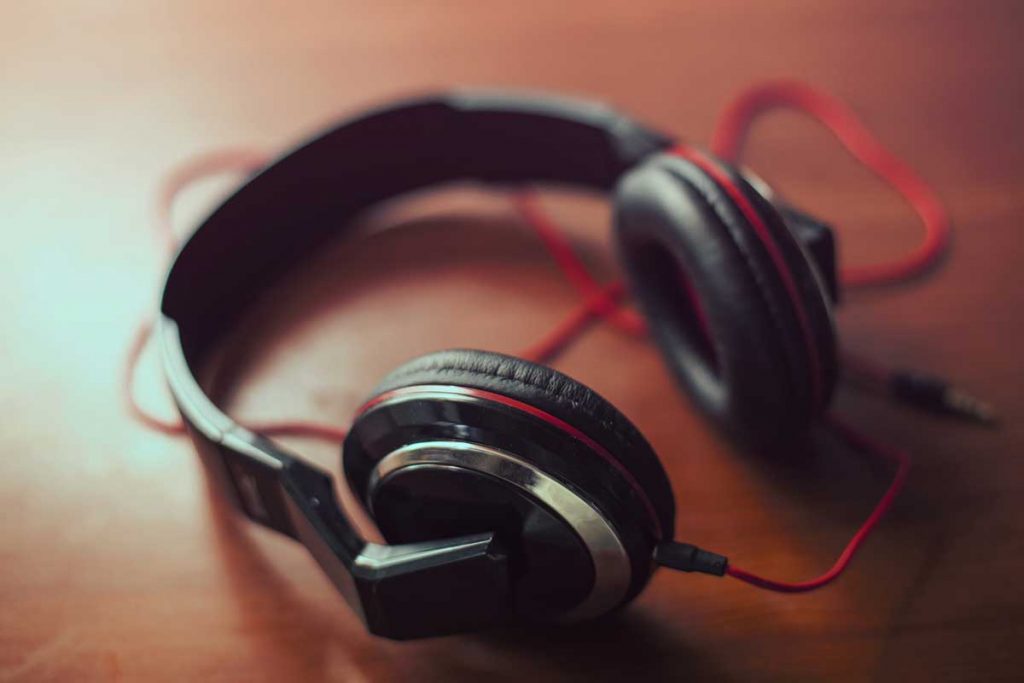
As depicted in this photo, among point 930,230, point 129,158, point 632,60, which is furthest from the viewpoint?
point 632,60

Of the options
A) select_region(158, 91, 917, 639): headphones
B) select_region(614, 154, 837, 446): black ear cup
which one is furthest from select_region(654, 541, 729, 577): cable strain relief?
select_region(614, 154, 837, 446): black ear cup

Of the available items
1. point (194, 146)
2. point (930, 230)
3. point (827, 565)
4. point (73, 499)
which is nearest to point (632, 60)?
point (930, 230)

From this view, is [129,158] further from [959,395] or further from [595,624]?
[959,395]

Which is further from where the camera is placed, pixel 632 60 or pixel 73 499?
pixel 632 60

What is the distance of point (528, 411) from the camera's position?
678mm

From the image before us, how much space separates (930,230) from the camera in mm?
1077

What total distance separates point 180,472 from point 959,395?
662mm

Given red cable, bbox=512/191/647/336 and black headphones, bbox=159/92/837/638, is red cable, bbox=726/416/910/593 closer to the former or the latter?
black headphones, bbox=159/92/837/638

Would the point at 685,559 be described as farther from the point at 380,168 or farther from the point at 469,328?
the point at 380,168

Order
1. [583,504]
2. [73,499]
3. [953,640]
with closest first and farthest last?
[583,504] → [953,640] → [73,499]

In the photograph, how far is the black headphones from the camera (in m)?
0.69

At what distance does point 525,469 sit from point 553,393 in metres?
0.05

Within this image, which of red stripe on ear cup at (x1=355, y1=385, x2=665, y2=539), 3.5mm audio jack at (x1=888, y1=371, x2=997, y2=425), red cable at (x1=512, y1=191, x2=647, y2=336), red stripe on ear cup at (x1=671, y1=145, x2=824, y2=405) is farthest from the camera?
red cable at (x1=512, y1=191, x2=647, y2=336)

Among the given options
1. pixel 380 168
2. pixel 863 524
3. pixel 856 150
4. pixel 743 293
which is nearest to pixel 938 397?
pixel 863 524
